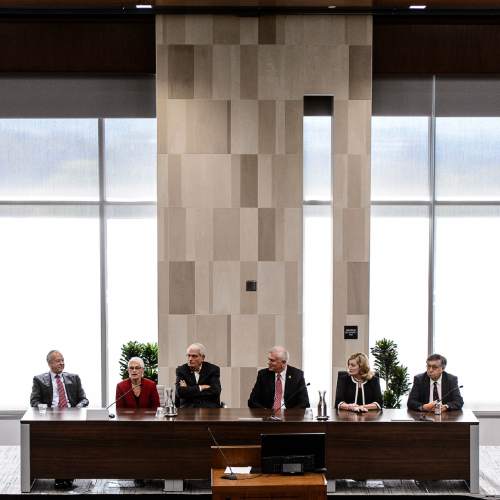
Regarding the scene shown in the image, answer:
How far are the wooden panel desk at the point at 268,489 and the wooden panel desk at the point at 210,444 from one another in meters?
1.25

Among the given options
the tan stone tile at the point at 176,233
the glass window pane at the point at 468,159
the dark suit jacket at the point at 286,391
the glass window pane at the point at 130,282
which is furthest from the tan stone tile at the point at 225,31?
the dark suit jacket at the point at 286,391

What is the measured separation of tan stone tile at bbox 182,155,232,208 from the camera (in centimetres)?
991

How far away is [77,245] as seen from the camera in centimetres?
1055

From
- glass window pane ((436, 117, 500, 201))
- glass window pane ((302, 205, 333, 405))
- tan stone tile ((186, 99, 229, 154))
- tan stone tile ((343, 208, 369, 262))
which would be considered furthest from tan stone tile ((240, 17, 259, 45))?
glass window pane ((436, 117, 500, 201))

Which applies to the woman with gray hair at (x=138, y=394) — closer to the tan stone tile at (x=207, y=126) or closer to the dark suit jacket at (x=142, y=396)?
the dark suit jacket at (x=142, y=396)

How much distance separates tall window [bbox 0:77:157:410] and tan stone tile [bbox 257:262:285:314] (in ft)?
4.40

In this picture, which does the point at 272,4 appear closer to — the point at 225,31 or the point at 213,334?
the point at 225,31

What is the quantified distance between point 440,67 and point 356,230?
201cm

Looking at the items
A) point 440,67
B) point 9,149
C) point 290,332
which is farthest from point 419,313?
point 9,149

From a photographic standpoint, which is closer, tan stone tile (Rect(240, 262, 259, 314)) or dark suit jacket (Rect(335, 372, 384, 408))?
dark suit jacket (Rect(335, 372, 384, 408))

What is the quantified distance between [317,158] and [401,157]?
0.95 meters

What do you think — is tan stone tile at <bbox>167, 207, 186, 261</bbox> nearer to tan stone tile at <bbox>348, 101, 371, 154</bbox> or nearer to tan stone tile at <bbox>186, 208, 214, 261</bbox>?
tan stone tile at <bbox>186, 208, 214, 261</bbox>

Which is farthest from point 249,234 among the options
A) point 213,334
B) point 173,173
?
point 213,334

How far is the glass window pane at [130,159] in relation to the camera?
10.5 m
